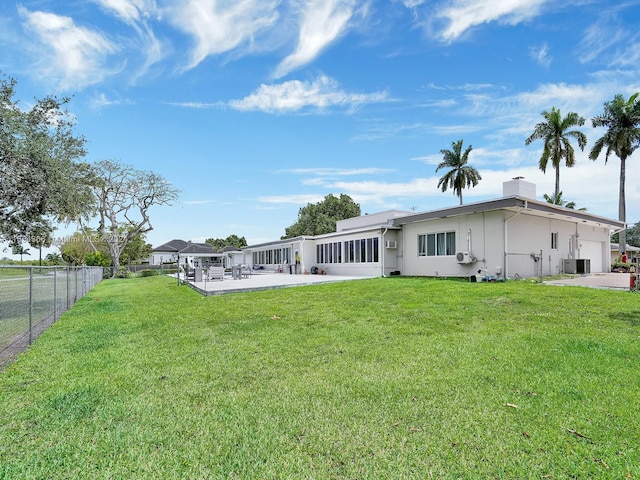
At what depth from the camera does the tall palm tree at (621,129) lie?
2677 centimetres

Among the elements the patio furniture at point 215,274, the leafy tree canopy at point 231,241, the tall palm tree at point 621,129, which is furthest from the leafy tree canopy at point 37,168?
the leafy tree canopy at point 231,241

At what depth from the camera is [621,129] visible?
2712cm

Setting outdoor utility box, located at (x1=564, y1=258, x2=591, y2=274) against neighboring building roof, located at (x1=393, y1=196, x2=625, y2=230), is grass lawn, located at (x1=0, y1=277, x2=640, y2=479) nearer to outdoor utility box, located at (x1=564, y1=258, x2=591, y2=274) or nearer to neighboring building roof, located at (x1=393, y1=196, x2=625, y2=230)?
neighboring building roof, located at (x1=393, y1=196, x2=625, y2=230)

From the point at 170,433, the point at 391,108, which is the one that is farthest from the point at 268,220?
the point at 170,433

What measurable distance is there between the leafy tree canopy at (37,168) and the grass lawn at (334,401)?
539cm

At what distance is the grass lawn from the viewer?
93.4 inches

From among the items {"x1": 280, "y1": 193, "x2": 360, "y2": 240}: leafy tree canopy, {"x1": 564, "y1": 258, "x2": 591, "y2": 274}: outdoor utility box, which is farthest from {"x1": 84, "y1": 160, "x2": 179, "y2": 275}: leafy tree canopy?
{"x1": 564, "y1": 258, "x2": 591, "y2": 274}: outdoor utility box

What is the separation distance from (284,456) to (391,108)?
1645cm

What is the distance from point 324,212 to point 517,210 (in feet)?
122

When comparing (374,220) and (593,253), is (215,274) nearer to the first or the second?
(374,220)

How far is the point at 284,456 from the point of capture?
244 centimetres

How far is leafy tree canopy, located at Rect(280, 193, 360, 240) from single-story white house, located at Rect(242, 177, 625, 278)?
1029 inches

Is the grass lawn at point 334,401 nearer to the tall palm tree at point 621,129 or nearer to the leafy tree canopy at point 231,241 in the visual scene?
the tall palm tree at point 621,129

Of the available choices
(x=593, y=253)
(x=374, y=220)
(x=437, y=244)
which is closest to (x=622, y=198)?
(x=593, y=253)
